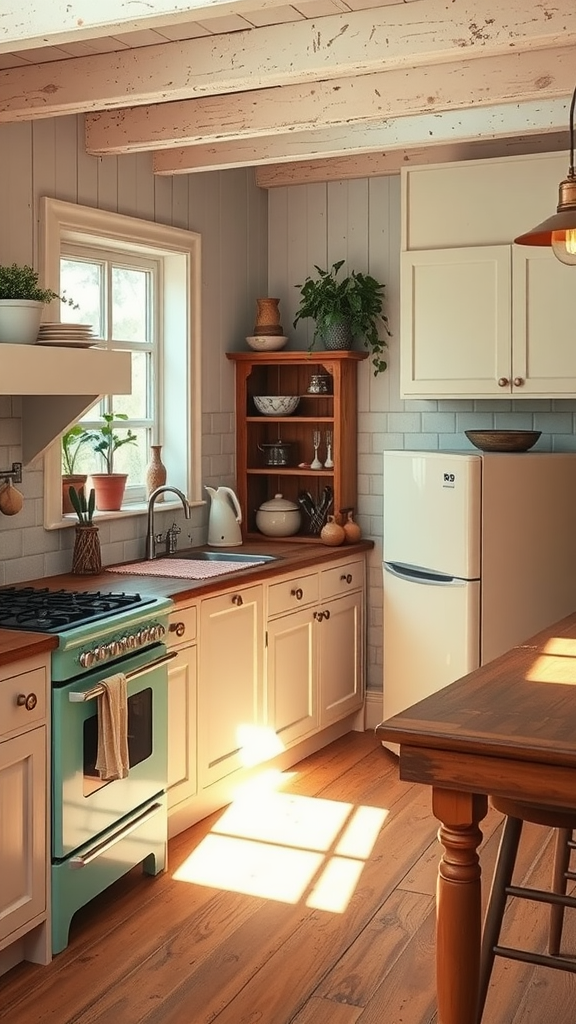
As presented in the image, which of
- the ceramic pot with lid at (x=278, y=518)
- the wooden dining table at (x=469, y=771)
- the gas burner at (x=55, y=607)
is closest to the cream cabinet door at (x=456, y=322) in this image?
the ceramic pot with lid at (x=278, y=518)

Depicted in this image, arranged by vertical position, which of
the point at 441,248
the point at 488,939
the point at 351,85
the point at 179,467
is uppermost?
the point at 351,85

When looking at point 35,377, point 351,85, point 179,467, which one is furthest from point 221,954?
point 351,85

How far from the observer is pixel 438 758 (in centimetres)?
230

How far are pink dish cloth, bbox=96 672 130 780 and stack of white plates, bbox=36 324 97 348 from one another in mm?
1154

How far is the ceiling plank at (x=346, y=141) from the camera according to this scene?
462 centimetres

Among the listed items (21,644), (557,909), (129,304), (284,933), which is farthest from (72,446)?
(557,909)

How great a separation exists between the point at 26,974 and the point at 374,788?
196 centimetres

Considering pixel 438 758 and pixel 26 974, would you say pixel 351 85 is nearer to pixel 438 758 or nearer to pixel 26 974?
pixel 438 758

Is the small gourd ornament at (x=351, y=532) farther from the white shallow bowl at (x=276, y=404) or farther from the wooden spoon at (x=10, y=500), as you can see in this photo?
the wooden spoon at (x=10, y=500)

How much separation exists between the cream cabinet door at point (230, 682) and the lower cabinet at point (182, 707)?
57mm

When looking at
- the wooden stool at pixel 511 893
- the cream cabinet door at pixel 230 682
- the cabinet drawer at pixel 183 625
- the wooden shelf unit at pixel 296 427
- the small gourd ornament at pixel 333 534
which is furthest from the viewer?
the wooden shelf unit at pixel 296 427

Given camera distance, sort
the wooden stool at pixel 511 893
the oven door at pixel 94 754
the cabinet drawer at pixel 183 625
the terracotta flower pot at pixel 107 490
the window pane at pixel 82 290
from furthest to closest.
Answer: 1. the terracotta flower pot at pixel 107 490
2. the window pane at pixel 82 290
3. the cabinet drawer at pixel 183 625
4. the oven door at pixel 94 754
5. the wooden stool at pixel 511 893

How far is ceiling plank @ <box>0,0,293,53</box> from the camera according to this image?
8.90ft

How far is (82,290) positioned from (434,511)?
5.77ft
